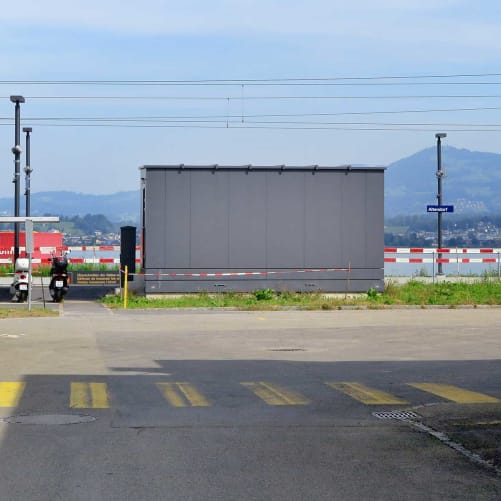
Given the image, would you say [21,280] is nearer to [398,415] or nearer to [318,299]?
[318,299]

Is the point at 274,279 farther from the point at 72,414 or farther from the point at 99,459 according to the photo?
the point at 99,459

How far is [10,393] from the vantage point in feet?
48.7

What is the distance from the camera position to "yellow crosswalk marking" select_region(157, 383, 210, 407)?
14031 mm

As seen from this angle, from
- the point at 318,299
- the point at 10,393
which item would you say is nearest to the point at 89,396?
the point at 10,393

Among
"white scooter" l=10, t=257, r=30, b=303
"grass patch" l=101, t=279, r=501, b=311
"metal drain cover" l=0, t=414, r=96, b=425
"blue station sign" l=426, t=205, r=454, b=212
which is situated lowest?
"metal drain cover" l=0, t=414, r=96, b=425

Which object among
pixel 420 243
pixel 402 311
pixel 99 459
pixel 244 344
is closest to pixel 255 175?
pixel 402 311

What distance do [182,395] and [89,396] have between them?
111 cm

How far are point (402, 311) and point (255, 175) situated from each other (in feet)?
22.7

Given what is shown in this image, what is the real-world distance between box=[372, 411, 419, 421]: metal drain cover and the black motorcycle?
977 inches

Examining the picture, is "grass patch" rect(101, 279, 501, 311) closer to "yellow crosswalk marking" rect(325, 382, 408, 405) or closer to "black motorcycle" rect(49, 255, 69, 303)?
"black motorcycle" rect(49, 255, 69, 303)

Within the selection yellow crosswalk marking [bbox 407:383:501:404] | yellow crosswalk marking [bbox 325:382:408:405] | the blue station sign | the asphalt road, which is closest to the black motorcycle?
the asphalt road

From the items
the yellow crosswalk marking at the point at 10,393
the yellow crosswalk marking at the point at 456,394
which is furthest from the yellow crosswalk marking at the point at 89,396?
the yellow crosswalk marking at the point at 456,394

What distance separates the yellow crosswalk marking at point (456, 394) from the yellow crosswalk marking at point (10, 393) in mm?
5010

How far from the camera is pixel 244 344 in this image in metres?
23.1
